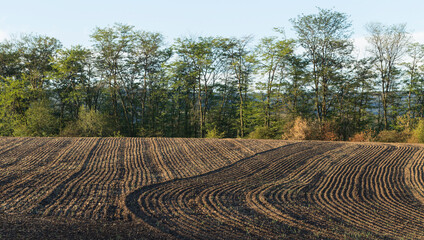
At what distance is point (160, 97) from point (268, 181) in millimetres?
26982

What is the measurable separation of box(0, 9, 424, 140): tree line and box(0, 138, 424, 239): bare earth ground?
12451 mm

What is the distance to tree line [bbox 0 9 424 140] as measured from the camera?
33.8m

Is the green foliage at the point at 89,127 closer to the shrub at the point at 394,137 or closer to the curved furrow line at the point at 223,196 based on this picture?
the curved furrow line at the point at 223,196

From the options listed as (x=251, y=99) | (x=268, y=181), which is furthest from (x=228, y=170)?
(x=251, y=99)

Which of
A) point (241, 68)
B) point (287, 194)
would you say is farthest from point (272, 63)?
point (287, 194)

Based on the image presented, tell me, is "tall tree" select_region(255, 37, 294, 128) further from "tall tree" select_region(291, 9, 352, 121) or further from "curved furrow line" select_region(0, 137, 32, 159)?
"curved furrow line" select_region(0, 137, 32, 159)

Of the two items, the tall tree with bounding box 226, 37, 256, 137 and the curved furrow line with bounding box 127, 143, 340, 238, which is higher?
the tall tree with bounding box 226, 37, 256, 137

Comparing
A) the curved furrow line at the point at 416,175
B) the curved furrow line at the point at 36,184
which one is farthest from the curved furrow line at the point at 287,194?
the curved furrow line at the point at 36,184

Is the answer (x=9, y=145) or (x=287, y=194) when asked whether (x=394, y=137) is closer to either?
(x=287, y=194)

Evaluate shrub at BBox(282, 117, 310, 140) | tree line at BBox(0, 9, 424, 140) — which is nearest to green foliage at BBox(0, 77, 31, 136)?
tree line at BBox(0, 9, 424, 140)

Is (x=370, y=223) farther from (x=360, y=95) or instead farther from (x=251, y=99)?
(x=360, y=95)

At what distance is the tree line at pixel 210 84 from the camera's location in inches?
1332

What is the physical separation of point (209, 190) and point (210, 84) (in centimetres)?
2681

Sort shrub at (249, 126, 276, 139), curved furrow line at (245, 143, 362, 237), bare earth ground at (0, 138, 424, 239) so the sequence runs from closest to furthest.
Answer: bare earth ground at (0, 138, 424, 239) < curved furrow line at (245, 143, 362, 237) < shrub at (249, 126, 276, 139)
